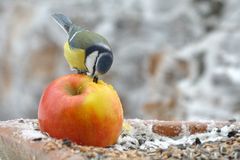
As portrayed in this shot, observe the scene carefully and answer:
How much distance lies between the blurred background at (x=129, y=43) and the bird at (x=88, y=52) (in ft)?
7.86

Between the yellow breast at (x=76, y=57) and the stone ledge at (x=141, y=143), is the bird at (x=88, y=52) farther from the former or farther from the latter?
the stone ledge at (x=141, y=143)

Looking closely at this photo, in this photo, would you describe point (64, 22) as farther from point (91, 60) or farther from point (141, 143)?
point (141, 143)

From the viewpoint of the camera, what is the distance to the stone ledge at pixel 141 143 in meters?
1.35

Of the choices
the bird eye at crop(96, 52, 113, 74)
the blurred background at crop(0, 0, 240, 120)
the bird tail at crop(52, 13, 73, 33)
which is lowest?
the bird eye at crop(96, 52, 113, 74)

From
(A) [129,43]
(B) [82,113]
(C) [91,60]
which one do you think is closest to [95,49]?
(C) [91,60]

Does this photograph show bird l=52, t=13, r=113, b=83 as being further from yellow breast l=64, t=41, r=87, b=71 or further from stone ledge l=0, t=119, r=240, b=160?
stone ledge l=0, t=119, r=240, b=160

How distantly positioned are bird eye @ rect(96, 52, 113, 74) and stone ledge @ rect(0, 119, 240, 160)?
0.56 ft

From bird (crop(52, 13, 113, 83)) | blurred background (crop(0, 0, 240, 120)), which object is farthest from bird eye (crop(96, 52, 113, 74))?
blurred background (crop(0, 0, 240, 120))

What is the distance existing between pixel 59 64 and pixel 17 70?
0.95 ft

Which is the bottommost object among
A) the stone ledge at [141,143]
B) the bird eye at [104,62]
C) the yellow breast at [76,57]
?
the stone ledge at [141,143]

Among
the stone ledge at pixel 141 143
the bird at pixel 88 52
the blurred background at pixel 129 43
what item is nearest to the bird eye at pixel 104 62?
the bird at pixel 88 52

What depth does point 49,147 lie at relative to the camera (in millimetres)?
1359

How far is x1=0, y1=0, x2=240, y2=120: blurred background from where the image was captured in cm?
414

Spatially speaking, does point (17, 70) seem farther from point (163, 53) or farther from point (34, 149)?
point (34, 149)
